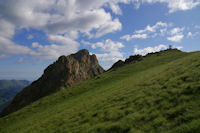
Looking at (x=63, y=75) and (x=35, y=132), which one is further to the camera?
(x=63, y=75)

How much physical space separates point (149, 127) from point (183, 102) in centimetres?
399

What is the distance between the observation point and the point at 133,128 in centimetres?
896

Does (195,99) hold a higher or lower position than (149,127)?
higher

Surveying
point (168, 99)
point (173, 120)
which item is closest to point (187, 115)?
point (173, 120)

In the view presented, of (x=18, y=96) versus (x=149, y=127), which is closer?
(x=149, y=127)

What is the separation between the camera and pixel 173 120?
8.20 metres

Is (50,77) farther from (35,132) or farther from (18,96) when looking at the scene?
(35,132)

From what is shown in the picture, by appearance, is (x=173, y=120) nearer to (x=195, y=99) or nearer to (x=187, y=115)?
(x=187, y=115)

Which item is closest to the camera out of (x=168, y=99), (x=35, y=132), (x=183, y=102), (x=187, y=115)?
(x=187, y=115)

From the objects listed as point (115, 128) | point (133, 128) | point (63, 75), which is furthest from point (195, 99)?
point (63, 75)

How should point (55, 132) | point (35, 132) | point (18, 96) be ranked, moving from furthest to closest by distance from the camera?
point (18, 96)
point (35, 132)
point (55, 132)

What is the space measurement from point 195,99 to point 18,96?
117 m

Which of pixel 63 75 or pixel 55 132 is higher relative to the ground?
pixel 63 75

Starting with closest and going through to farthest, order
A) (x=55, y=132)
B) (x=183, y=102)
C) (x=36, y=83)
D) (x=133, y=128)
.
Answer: (x=133, y=128), (x=183, y=102), (x=55, y=132), (x=36, y=83)
